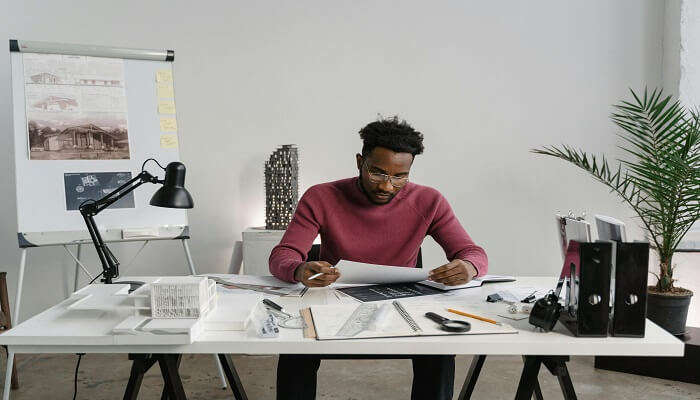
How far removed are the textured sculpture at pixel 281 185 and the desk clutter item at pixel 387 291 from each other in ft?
5.07

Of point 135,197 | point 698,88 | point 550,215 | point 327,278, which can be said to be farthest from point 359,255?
point 698,88

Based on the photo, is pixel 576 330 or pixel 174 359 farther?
pixel 174 359

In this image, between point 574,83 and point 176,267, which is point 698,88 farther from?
point 176,267

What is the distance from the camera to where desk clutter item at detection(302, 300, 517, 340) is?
122cm

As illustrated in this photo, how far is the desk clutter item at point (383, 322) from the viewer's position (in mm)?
1225

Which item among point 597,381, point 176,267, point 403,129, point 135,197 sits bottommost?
point 597,381

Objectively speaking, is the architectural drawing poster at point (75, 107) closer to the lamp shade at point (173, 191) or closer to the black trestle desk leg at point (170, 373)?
the lamp shade at point (173, 191)

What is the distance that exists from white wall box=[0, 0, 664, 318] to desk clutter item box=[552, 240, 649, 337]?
228 centimetres

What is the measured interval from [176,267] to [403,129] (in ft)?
7.02

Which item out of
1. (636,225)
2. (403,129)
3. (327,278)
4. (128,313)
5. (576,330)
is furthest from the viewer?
(636,225)

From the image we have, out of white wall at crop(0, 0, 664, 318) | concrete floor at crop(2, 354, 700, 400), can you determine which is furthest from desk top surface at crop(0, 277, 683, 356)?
white wall at crop(0, 0, 664, 318)

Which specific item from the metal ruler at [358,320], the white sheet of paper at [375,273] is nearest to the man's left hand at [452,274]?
the white sheet of paper at [375,273]

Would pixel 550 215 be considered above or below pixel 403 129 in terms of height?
below

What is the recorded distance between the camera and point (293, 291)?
1.69m
